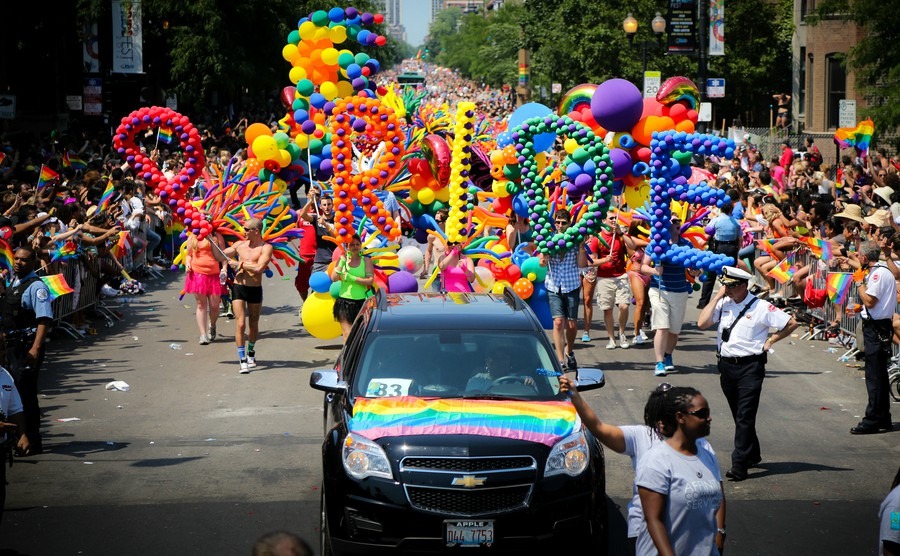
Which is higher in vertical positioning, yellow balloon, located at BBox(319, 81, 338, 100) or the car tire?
yellow balloon, located at BBox(319, 81, 338, 100)

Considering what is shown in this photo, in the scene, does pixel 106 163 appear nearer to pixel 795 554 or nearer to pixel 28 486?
pixel 28 486

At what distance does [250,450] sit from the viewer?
11039 mm

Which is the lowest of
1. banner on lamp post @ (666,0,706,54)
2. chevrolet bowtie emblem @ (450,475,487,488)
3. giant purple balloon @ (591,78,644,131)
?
chevrolet bowtie emblem @ (450,475,487,488)

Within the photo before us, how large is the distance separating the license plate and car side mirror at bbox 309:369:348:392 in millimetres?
1310

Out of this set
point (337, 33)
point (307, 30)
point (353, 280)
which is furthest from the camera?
point (337, 33)

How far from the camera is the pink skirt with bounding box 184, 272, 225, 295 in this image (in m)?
15.8

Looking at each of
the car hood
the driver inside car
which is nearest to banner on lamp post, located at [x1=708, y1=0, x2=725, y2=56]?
the driver inside car

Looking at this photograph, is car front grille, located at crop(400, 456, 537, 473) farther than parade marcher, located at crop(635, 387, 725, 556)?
Yes

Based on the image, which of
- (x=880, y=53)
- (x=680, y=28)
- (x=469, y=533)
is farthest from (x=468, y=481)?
(x=680, y=28)

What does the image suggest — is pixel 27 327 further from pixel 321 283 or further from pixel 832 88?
pixel 832 88

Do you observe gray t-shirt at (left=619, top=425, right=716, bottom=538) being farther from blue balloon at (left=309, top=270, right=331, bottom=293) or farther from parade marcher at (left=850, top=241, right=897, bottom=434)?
blue balloon at (left=309, top=270, right=331, bottom=293)

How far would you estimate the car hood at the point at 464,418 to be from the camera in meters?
7.49

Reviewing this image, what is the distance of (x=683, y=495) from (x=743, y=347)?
14.6 feet

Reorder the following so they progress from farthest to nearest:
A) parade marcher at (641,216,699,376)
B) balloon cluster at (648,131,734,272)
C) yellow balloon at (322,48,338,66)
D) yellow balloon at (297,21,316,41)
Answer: yellow balloon at (297,21,316,41) < yellow balloon at (322,48,338,66) < parade marcher at (641,216,699,376) < balloon cluster at (648,131,734,272)
